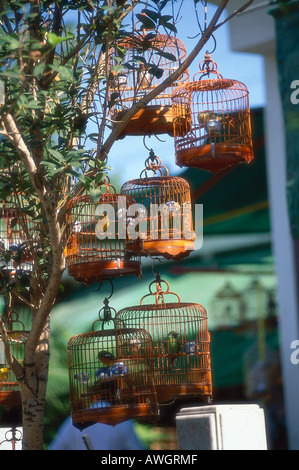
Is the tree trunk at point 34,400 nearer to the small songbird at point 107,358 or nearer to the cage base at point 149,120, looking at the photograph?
the small songbird at point 107,358

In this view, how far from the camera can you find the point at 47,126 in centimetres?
425

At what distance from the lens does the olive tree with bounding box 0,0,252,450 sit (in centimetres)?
384

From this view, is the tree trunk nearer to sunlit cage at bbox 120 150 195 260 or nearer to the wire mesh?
the wire mesh

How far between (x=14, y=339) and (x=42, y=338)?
53 cm

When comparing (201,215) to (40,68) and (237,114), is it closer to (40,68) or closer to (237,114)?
(237,114)

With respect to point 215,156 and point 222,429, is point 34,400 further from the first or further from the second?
point 215,156

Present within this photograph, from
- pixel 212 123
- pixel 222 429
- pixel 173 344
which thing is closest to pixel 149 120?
pixel 212 123

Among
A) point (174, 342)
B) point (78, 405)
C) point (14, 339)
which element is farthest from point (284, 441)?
point (14, 339)

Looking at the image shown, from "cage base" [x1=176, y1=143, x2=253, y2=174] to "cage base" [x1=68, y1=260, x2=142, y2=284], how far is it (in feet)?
2.24

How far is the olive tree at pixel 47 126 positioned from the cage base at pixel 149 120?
0.57ft

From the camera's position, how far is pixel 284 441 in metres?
5.27

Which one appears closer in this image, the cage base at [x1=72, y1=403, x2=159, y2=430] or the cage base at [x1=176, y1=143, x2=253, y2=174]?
the cage base at [x1=72, y1=403, x2=159, y2=430]

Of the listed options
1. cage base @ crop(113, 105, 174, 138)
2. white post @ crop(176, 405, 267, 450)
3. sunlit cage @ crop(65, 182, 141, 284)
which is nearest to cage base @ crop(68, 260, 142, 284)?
sunlit cage @ crop(65, 182, 141, 284)

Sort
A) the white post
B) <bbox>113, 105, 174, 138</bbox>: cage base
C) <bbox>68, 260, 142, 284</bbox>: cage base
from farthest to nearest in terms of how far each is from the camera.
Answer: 1. <bbox>113, 105, 174, 138</bbox>: cage base
2. <bbox>68, 260, 142, 284</bbox>: cage base
3. the white post
